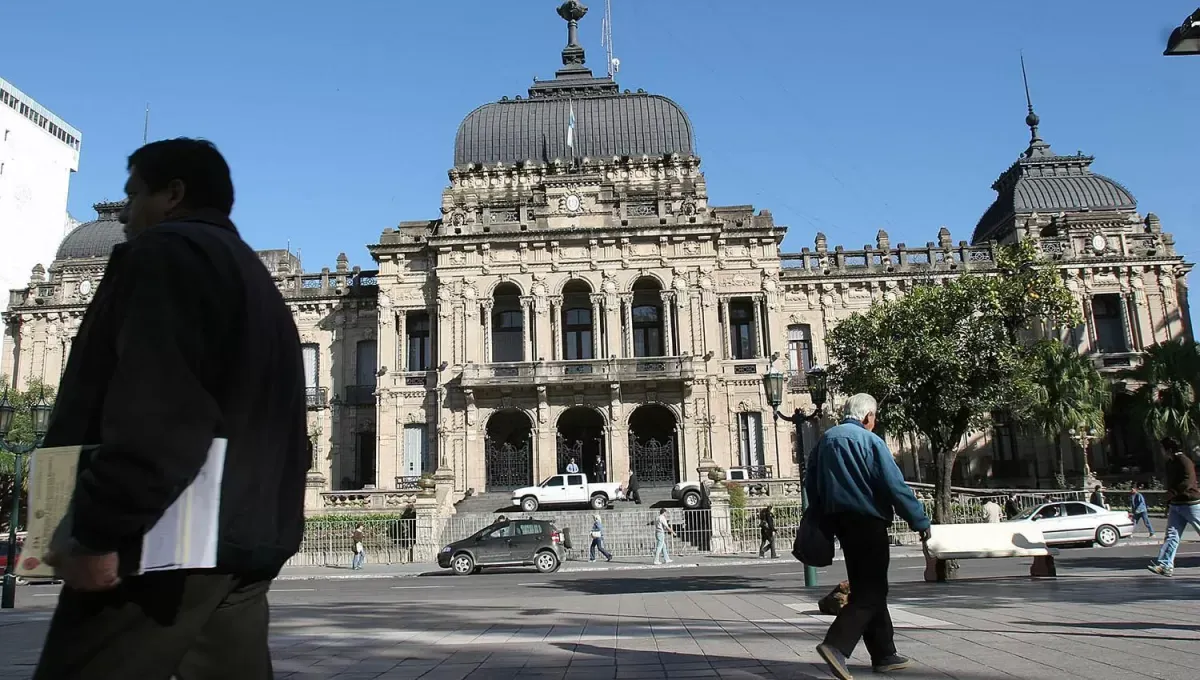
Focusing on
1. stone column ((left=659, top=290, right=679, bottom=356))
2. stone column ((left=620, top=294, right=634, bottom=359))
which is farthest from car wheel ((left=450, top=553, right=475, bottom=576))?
stone column ((left=659, top=290, right=679, bottom=356))

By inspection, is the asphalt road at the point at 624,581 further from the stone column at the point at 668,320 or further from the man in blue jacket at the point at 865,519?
the stone column at the point at 668,320

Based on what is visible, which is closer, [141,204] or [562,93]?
[141,204]

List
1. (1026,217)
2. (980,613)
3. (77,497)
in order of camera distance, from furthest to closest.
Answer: (1026,217), (980,613), (77,497)

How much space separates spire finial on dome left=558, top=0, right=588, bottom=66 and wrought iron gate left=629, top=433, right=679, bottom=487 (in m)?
22.9

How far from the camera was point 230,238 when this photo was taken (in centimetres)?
276

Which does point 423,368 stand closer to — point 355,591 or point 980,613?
point 355,591

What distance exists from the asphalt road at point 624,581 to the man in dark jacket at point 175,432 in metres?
10.8

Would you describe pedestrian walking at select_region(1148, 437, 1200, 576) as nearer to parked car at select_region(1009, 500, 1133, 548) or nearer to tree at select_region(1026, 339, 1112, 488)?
parked car at select_region(1009, 500, 1133, 548)

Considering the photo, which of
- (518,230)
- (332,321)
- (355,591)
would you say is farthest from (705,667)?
(332,321)

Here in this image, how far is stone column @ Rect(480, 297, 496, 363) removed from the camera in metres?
36.1

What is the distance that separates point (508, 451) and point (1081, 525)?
20499 mm

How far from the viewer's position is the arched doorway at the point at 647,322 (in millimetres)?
38219

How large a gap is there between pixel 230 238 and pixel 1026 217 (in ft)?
148

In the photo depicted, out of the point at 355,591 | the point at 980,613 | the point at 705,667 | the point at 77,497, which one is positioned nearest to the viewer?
the point at 77,497
